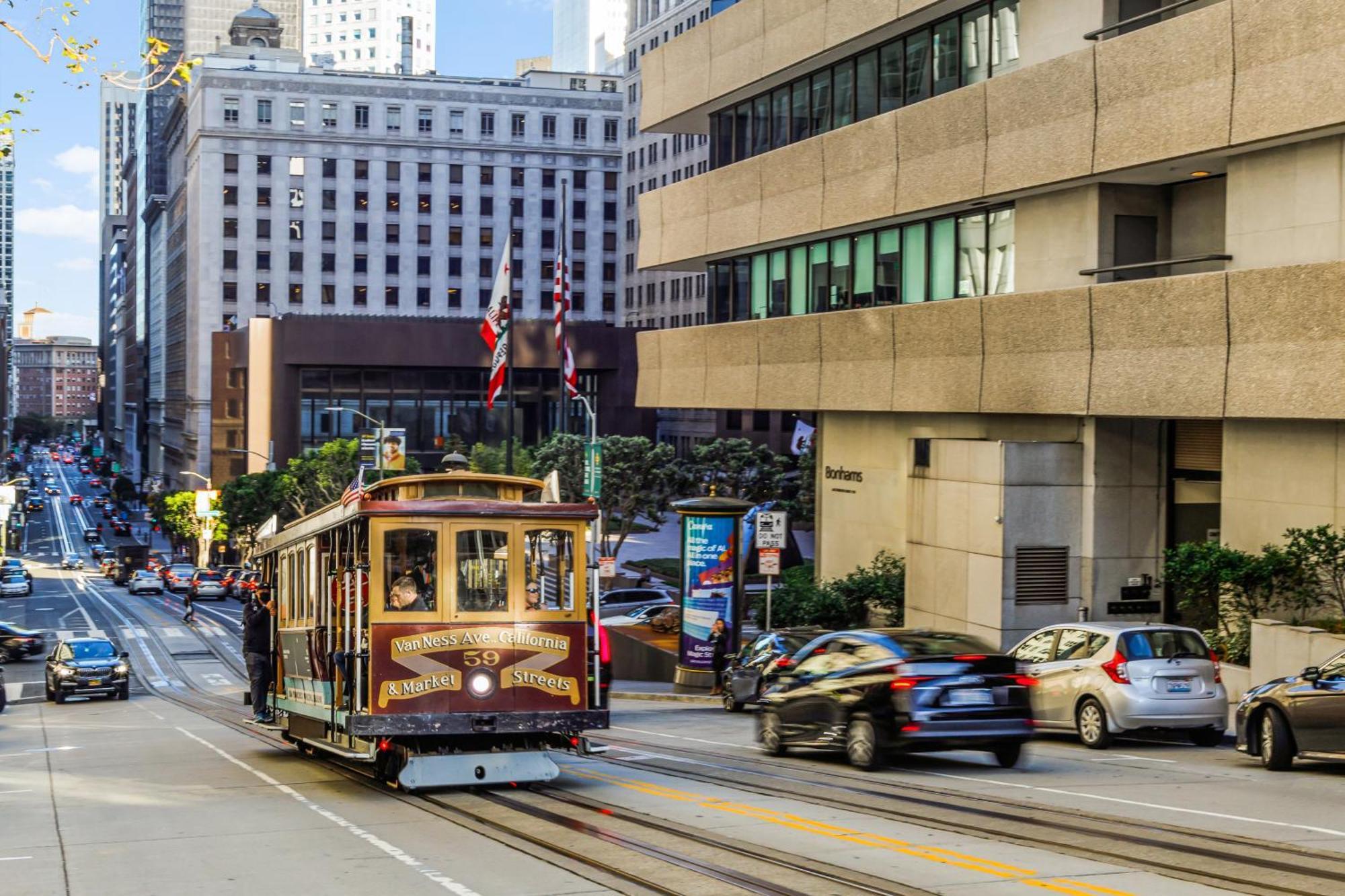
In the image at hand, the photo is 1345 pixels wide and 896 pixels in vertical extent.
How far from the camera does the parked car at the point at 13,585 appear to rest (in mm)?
91250

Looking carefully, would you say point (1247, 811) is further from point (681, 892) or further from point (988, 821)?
point (681, 892)

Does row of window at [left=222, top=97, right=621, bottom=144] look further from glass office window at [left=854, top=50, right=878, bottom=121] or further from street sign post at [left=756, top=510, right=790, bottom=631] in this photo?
street sign post at [left=756, top=510, right=790, bottom=631]

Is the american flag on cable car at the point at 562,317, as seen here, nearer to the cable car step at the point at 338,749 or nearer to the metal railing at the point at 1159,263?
the metal railing at the point at 1159,263

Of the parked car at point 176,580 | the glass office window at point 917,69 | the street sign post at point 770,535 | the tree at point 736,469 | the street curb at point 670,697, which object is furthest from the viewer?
the parked car at point 176,580

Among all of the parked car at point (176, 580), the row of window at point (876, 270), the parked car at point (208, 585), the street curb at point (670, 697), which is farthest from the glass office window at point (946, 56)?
the parked car at point (176, 580)

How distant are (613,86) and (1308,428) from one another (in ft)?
437

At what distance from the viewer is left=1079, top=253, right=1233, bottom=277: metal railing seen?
24.3 m

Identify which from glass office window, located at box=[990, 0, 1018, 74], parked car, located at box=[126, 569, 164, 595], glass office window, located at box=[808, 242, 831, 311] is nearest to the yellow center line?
glass office window, located at box=[990, 0, 1018, 74]

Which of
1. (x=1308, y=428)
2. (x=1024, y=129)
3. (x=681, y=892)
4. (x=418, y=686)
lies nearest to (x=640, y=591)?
(x=1024, y=129)

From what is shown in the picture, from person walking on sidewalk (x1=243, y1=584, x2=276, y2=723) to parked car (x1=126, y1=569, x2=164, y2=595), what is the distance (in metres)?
76.5

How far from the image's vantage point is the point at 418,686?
14.3m

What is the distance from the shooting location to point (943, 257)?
32.0 meters

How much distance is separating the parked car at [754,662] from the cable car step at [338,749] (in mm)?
10173

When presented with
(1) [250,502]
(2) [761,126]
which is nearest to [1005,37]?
(2) [761,126]
